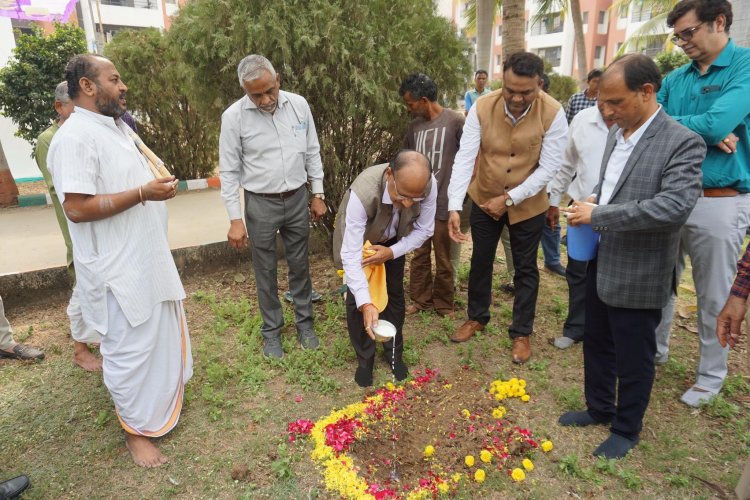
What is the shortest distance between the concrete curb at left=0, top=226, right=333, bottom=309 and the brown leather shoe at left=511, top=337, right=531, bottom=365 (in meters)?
2.56

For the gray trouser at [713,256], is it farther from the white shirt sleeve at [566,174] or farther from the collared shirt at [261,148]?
the collared shirt at [261,148]

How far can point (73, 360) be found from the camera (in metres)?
3.72

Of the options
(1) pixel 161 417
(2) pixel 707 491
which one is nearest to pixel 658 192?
(2) pixel 707 491

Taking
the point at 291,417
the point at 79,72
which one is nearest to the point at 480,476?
the point at 291,417

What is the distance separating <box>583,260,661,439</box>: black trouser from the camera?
2457 mm

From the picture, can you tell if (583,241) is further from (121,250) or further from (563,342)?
(121,250)

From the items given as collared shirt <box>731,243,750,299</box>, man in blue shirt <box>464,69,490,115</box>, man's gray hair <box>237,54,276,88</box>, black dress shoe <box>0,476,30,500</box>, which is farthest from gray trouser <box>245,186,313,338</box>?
man in blue shirt <box>464,69,490,115</box>

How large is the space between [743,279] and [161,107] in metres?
8.68

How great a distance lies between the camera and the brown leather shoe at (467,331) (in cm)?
392

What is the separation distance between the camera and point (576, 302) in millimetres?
3934

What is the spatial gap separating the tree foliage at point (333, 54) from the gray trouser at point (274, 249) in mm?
1251

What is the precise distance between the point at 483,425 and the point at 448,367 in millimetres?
701

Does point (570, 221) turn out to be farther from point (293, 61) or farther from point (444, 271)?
point (293, 61)

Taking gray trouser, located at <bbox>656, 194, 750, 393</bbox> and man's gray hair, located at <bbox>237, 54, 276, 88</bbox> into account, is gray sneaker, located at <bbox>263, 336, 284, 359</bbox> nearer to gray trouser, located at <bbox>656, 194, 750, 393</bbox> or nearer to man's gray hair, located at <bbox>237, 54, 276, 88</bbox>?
man's gray hair, located at <bbox>237, 54, 276, 88</bbox>
